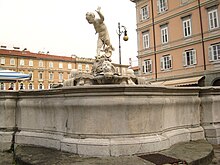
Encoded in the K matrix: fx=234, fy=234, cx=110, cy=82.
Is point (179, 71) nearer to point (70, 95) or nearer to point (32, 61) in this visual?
point (70, 95)

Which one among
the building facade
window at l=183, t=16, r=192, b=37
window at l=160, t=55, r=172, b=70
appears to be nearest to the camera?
the building facade

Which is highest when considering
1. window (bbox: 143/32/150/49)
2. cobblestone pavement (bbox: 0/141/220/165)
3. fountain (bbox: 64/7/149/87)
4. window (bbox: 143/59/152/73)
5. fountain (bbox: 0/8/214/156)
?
window (bbox: 143/32/150/49)

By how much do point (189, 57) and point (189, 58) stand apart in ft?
0.35

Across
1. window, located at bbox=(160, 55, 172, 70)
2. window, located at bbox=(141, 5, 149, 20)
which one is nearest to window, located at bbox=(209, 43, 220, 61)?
window, located at bbox=(160, 55, 172, 70)

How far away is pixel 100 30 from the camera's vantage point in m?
7.43

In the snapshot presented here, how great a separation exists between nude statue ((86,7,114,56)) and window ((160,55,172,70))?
64.8 feet

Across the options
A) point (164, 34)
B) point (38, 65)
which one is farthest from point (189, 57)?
point (38, 65)

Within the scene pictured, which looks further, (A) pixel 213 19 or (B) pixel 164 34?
(B) pixel 164 34

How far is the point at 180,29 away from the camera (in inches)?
988

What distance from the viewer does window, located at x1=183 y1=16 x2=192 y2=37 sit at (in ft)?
79.8

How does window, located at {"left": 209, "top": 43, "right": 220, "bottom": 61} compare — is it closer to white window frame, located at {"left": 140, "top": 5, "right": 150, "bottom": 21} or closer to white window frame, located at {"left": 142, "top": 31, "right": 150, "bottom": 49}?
white window frame, located at {"left": 142, "top": 31, "right": 150, "bottom": 49}

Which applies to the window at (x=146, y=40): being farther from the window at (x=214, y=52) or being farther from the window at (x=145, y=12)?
the window at (x=214, y=52)

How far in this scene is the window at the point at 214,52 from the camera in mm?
21641

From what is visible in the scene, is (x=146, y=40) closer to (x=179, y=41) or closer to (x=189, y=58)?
(x=179, y=41)
